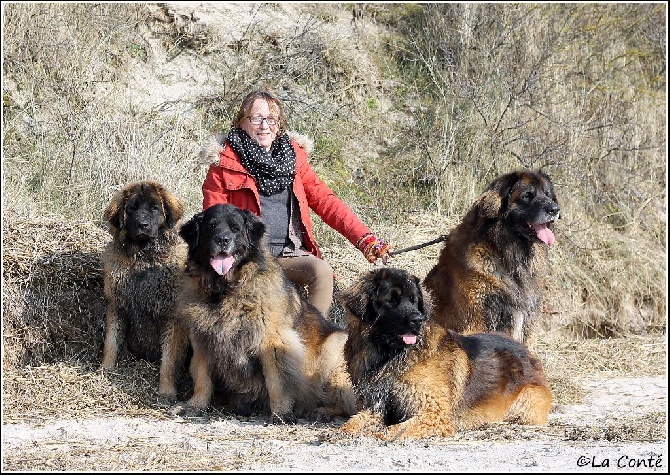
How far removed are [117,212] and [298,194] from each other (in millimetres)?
1530

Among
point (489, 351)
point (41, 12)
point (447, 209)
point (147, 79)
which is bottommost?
point (489, 351)

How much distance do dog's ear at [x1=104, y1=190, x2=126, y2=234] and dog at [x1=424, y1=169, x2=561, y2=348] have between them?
103 inches

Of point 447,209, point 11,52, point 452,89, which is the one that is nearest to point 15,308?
point 11,52

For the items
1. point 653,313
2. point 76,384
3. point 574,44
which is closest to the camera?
point 76,384

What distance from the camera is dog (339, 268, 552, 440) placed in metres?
5.48

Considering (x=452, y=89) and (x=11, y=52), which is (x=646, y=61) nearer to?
(x=452, y=89)

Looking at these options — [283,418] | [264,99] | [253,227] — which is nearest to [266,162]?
[264,99]

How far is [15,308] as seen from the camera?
736cm

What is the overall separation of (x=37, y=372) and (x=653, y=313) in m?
7.60

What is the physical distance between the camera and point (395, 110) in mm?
12891

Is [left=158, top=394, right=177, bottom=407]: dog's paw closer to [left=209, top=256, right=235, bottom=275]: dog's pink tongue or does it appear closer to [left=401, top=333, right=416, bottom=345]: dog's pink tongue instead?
[left=209, top=256, right=235, bottom=275]: dog's pink tongue

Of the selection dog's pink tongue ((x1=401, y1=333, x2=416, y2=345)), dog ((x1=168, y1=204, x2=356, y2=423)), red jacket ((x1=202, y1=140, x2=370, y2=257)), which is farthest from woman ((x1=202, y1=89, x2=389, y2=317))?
dog's pink tongue ((x1=401, y1=333, x2=416, y2=345))

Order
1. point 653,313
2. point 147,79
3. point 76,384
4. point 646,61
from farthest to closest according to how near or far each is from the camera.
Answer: point 646,61 < point 147,79 < point 653,313 < point 76,384

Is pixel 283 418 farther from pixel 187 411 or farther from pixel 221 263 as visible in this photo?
pixel 221 263
